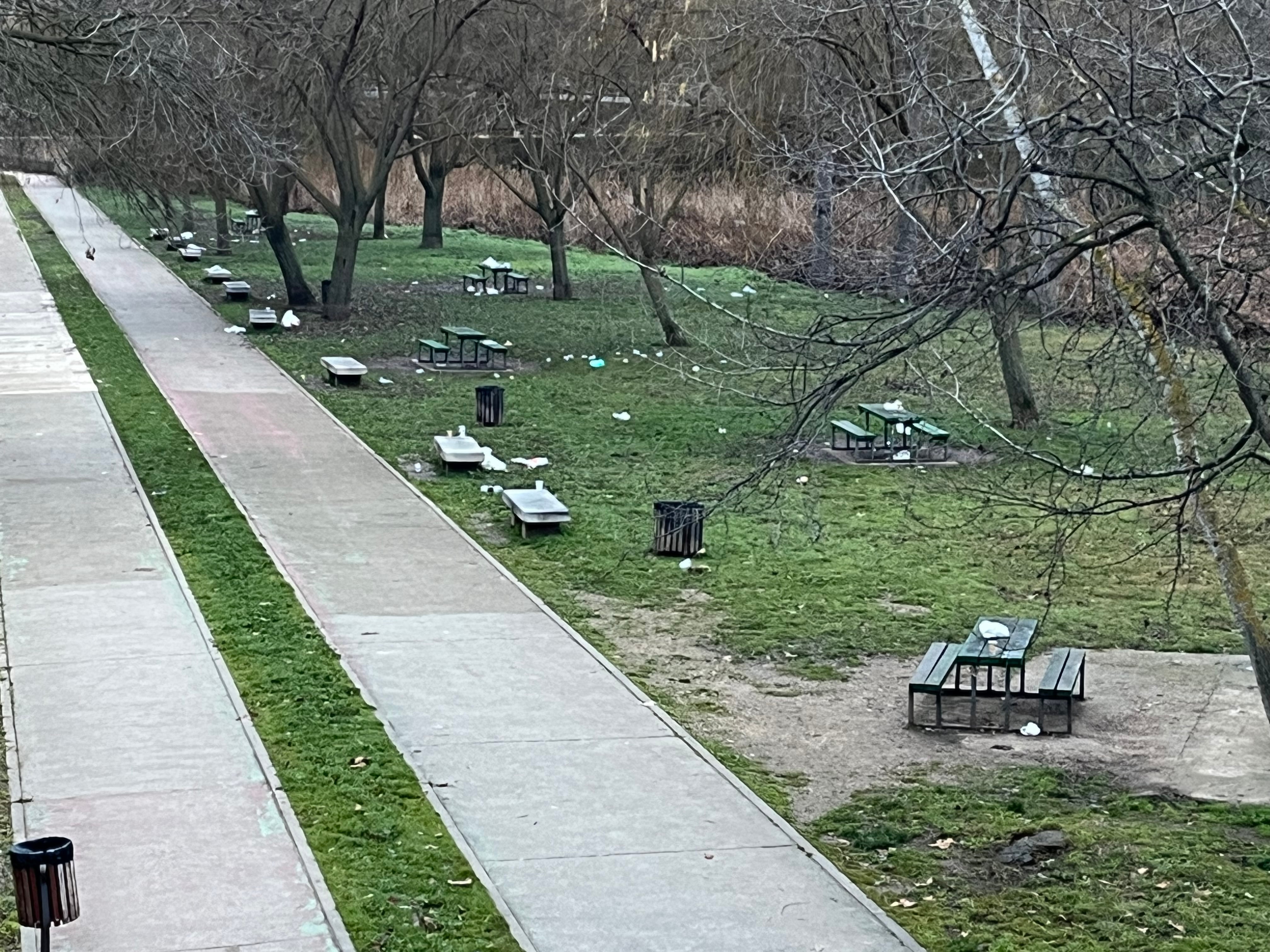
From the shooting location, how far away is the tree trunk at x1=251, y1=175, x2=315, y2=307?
26859mm

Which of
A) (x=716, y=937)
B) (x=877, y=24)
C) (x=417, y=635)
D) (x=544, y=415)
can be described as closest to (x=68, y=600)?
(x=417, y=635)

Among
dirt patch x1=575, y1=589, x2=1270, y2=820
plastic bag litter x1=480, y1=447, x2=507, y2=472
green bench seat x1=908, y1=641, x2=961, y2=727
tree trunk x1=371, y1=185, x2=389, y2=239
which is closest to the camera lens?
dirt patch x1=575, y1=589, x2=1270, y2=820

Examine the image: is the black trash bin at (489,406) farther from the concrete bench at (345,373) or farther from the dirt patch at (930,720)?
the dirt patch at (930,720)

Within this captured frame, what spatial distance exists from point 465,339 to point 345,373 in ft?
10.1

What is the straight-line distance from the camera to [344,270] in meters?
27.5

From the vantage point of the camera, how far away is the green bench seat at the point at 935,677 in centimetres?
945

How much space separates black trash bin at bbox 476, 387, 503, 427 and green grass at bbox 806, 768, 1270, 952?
34.7ft

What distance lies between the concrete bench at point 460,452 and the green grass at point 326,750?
2.22 m

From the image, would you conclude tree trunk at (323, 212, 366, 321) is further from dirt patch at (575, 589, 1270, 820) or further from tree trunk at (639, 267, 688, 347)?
dirt patch at (575, 589, 1270, 820)

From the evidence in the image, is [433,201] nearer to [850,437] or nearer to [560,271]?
[560,271]

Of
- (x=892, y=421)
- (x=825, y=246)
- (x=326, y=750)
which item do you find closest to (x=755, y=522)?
(x=892, y=421)

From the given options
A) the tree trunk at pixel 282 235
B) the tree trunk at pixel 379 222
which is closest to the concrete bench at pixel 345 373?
the tree trunk at pixel 282 235

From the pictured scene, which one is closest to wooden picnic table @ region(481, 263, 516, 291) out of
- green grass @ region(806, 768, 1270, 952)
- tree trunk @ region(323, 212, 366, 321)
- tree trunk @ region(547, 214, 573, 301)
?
tree trunk @ region(547, 214, 573, 301)

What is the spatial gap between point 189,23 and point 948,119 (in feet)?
29.7
